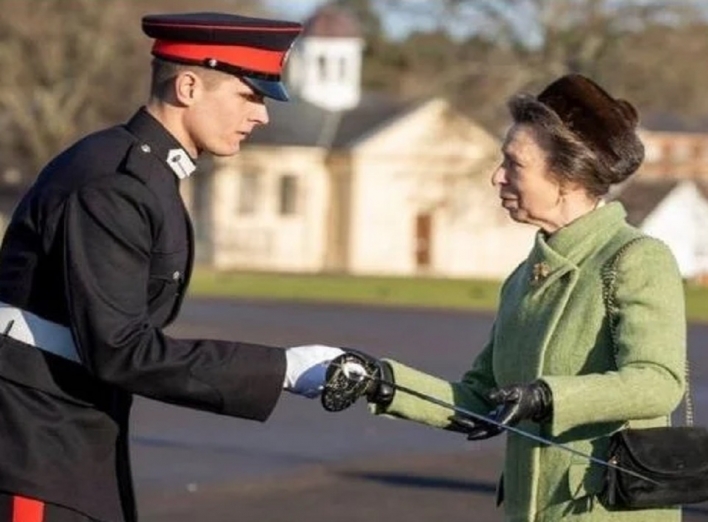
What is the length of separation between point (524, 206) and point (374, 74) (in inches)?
3998

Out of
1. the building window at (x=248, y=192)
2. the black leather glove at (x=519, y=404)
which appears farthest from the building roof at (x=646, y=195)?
the black leather glove at (x=519, y=404)

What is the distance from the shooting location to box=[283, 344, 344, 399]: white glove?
4598mm

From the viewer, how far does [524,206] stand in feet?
16.9

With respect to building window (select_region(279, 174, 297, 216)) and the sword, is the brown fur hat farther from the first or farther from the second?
building window (select_region(279, 174, 297, 216))

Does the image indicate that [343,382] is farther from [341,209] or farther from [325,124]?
[325,124]

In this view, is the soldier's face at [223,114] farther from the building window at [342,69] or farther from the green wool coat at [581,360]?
the building window at [342,69]

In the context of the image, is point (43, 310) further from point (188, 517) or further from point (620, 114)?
point (188, 517)

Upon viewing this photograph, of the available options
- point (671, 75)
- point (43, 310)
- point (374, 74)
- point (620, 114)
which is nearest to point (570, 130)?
point (620, 114)

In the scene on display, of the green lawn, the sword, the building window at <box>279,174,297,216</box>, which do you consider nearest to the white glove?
the sword

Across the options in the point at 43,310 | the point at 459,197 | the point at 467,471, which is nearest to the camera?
the point at 43,310

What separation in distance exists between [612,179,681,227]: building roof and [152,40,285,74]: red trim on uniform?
211 feet

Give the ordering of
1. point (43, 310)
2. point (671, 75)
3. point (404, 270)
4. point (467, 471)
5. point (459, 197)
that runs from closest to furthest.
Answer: point (43, 310) → point (467, 471) → point (671, 75) → point (459, 197) → point (404, 270)

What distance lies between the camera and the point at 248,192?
81.6 meters

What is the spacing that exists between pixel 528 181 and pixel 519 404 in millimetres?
607
